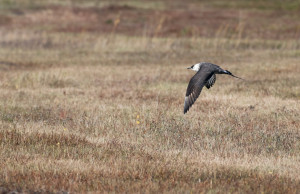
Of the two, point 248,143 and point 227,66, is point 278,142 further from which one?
point 227,66

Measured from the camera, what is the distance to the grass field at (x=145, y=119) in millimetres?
7840

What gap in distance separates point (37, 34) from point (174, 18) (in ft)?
50.1

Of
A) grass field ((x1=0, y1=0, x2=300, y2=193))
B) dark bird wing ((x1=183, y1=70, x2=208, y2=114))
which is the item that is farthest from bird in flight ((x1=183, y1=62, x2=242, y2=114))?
grass field ((x1=0, y1=0, x2=300, y2=193))

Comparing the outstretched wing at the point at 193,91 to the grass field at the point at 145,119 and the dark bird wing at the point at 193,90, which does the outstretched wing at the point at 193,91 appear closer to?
the dark bird wing at the point at 193,90

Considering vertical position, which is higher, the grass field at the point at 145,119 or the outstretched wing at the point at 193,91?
the outstretched wing at the point at 193,91

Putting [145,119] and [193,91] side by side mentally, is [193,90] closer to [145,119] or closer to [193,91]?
[193,91]

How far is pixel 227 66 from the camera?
2314 cm

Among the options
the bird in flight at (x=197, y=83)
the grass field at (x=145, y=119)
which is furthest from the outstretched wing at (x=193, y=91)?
the grass field at (x=145, y=119)

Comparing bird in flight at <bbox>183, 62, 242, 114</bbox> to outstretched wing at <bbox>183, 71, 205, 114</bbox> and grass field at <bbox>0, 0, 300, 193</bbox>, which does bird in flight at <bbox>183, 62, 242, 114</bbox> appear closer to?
outstretched wing at <bbox>183, 71, 205, 114</bbox>

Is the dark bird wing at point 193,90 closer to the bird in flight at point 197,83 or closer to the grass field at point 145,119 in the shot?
the bird in flight at point 197,83

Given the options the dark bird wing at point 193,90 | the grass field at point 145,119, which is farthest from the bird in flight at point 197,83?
the grass field at point 145,119

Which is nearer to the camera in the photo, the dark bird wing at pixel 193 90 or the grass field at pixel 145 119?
the grass field at pixel 145 119

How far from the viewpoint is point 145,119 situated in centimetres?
1228

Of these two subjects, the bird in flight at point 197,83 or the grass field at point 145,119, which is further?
the bird in flight at point 197,83
